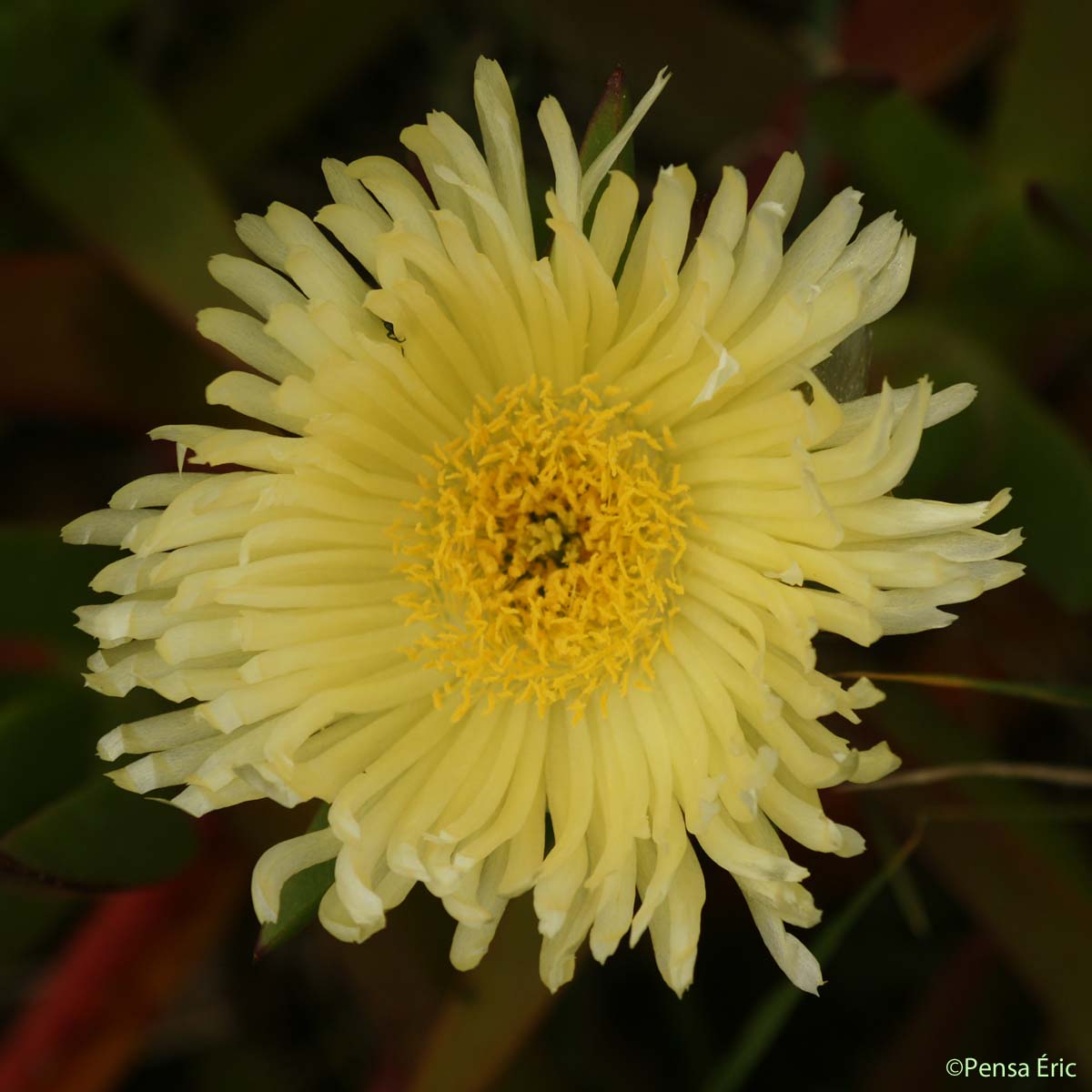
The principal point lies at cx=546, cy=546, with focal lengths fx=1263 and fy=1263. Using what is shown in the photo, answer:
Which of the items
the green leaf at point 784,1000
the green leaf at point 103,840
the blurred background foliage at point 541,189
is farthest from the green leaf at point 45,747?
the green leaf at point 784,1000

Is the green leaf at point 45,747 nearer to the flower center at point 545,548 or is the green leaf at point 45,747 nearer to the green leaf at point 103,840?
the green leaf at point 103,840

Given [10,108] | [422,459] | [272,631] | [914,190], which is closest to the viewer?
[272,631]

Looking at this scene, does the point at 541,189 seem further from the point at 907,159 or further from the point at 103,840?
the point at 103,840

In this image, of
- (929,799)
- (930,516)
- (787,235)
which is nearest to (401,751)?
(930,516)

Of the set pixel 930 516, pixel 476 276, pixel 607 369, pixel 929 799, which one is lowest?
pixel 929 799

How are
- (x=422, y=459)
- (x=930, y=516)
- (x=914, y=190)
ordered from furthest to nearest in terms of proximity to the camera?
(x=914, y=190), (x=422, y=459), (x=930, y=516)

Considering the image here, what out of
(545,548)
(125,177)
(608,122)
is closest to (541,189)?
(608,122)

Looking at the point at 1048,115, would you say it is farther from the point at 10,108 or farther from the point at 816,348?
the point at 10,108
